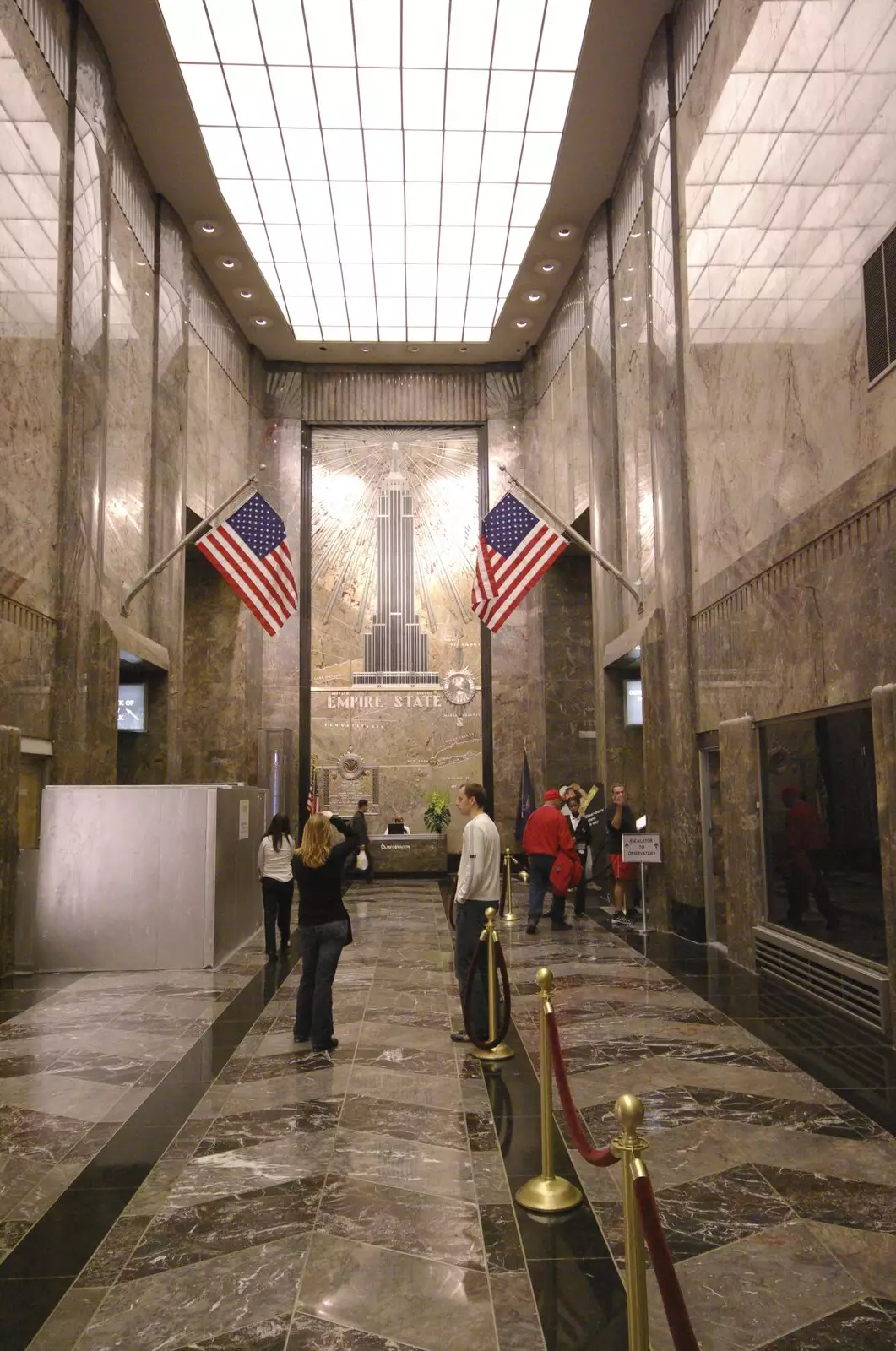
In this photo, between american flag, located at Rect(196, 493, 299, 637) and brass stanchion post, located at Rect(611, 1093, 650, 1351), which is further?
american flag, located at Rect(196, 493, 299, 637)

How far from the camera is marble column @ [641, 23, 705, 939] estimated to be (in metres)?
11.4

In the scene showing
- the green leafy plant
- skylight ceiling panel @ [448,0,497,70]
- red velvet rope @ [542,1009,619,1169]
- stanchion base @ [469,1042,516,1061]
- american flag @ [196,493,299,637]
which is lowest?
stanchion base @ [469,1042,516,1061]

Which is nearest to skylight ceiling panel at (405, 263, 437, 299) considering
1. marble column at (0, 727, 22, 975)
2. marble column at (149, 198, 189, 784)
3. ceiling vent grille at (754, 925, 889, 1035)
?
marble column at (149, 198, 189, 784)

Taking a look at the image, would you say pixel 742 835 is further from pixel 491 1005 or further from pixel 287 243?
pixel 287 243

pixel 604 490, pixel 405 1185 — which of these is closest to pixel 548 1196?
pixel 405 1185

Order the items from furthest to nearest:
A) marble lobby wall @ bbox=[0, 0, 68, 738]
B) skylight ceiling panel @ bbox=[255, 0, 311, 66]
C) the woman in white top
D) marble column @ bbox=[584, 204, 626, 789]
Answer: marble column @ bbox=[584, 204, 626, 789], skylight ceiling panel @ bbox=[255, 0, 311, 66], the woman in white top, marble lobby wall @ bbox=[0, 0, 68, 738]

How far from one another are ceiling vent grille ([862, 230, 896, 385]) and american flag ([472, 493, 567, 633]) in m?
5.80

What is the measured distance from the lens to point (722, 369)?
10.2m

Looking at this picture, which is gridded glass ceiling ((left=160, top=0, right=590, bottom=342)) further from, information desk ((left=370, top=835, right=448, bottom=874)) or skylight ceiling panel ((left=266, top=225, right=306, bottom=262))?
information desk ((left=370, top=835, right=448, bottom=874))

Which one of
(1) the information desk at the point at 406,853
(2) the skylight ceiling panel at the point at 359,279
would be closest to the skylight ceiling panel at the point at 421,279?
(2) the skylight ceiling panel at the point at 359,279

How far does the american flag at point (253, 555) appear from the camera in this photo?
12.3m

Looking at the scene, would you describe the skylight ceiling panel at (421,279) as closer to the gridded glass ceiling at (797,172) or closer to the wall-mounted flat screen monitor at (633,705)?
the gridded glass ceiling at (797,172)

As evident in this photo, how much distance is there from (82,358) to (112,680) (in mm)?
3828

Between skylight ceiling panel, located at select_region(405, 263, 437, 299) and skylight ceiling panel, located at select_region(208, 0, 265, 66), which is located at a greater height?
skylight ceiling panel, located at select_region(405, 263, 437, 299)
